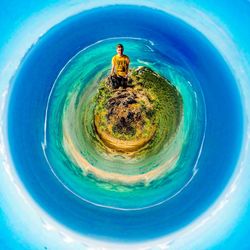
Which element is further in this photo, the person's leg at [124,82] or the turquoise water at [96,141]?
the person's leg at [124,82]

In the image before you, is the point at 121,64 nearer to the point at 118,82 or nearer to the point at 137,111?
the point at 118,82

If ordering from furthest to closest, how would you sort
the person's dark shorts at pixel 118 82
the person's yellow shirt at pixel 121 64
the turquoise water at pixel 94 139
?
the person's dark shorts at pixel 118 82 → the turquoise water at pixel 94 139 → the person's yellow shirt at pixel 121 64

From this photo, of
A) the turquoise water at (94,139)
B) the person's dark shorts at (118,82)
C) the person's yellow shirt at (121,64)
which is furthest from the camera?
the person's dark shorts at (118,82)

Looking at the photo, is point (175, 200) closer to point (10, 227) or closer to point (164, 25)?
point (10, 227)

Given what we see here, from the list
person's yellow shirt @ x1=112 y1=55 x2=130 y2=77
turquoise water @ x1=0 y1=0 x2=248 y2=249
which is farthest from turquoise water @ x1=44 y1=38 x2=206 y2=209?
person's yellow shirt @ x1=112 y1=55 x2=130 y2=77

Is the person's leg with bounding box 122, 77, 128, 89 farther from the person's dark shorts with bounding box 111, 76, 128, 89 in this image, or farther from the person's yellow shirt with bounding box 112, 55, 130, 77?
the person's yellow shirt with bounding box 112, 55, 130, 77

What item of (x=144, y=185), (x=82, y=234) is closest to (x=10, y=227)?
(x=82, y=234)

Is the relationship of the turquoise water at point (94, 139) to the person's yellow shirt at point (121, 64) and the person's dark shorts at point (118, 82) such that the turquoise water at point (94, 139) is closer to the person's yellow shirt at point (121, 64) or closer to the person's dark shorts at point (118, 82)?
the person's dark shorts at point (118, 82)

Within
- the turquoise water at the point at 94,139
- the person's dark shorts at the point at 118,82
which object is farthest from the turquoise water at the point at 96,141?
the person's dark shorts at the point at 118,82
